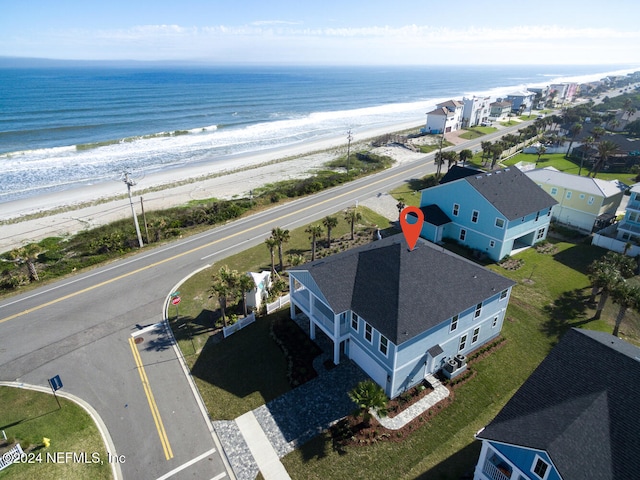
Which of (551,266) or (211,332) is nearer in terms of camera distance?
(211,332)

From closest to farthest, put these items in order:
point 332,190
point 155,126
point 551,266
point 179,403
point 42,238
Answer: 1. point 179,403
2. point 551,266
3. point 42,238
4. point 332,190
5. point 155,126

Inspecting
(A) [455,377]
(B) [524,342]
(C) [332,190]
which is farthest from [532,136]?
(A) [455,377]

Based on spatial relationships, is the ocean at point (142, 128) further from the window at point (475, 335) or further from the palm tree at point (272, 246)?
the window at point (475, 335)

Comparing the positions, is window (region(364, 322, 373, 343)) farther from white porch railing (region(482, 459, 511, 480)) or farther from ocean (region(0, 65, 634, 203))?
ocean (region(0, 65, 634, 203))

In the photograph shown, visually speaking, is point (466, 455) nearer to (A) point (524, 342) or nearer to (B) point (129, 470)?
(A) point (524, 342)

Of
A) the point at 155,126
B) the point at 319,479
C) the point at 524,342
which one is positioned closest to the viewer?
the point at 319,479

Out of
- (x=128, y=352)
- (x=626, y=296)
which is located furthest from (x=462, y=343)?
(x=128, y=352)

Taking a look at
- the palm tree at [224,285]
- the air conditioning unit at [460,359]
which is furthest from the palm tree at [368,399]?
the palm tree at [224,285]
